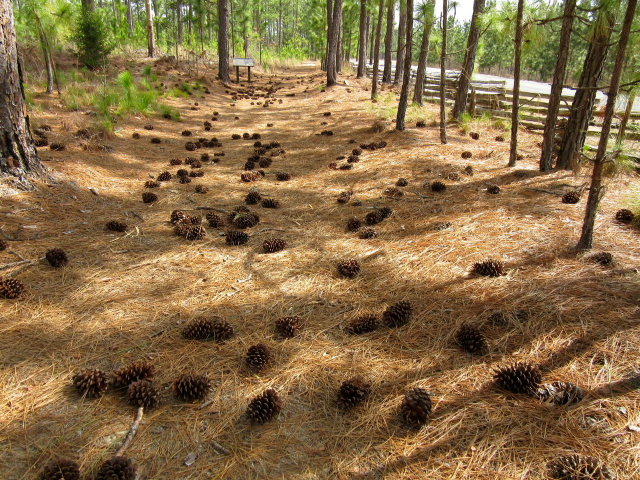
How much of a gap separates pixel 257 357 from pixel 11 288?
2053 millimetres

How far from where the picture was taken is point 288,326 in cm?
271

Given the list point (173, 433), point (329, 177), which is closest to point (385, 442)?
point (173, 433)

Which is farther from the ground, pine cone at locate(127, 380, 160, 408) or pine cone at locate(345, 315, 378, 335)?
pine cone at locate(345, 315, 378, 335)

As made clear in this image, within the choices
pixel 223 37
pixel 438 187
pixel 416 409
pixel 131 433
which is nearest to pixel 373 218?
pixel 438 187

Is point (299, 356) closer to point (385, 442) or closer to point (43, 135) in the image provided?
point (385, 442)

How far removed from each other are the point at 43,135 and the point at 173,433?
666cm

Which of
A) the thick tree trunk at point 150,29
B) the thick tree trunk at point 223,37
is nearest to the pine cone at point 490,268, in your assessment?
the thick tree trunk at point 223,37

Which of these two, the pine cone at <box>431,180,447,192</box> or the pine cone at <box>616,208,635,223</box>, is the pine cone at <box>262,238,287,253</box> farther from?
the pine cone at <box>616,208,635,223</box>

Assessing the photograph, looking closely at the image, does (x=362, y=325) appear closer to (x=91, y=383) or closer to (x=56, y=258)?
(x=91, y=383)

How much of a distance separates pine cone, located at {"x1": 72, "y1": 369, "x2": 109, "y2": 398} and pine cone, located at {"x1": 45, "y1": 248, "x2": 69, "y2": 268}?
1570 millimetres

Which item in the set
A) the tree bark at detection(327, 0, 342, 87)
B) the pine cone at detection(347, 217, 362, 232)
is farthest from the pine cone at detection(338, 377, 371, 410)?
the tree bark at detection(327, 0, 342, 87)

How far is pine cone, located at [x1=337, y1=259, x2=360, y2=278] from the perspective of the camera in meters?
3.40

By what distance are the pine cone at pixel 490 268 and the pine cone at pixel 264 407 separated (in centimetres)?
204

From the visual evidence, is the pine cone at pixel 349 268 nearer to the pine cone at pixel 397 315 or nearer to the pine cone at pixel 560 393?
the pine cone at pixel 397 315
